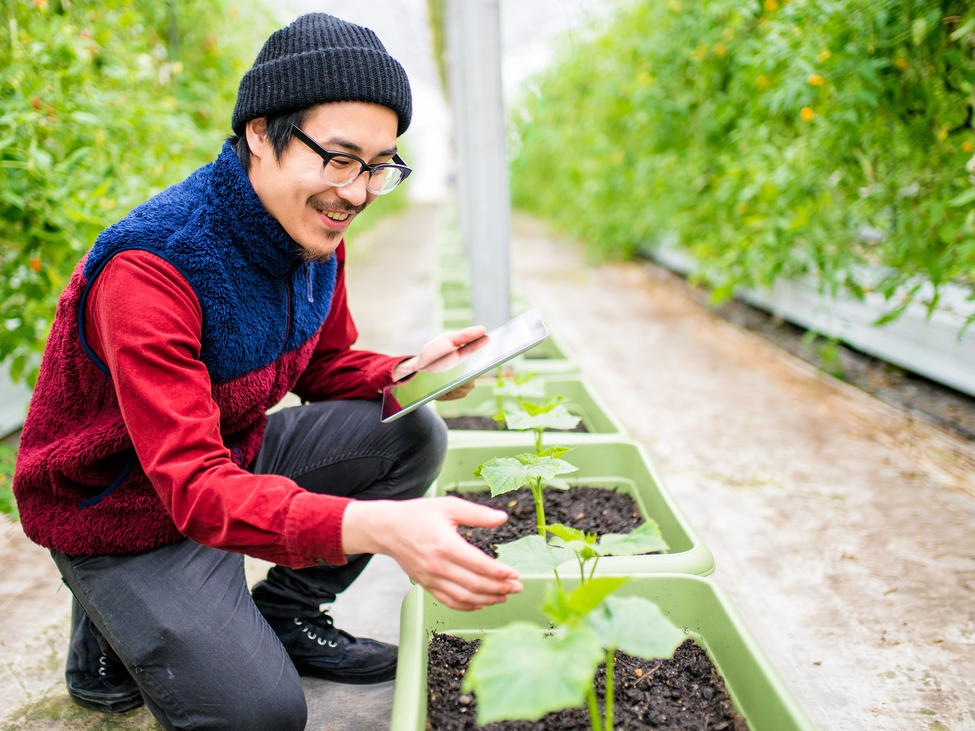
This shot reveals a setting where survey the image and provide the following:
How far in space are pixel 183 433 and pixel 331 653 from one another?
2.04 feet

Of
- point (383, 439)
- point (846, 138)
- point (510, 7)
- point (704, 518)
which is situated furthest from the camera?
point (510, 7)

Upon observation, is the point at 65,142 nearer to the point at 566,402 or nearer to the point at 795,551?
the point at 566,402

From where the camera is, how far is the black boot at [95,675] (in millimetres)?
1200

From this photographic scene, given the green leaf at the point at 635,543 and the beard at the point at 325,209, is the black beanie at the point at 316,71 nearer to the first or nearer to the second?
the beard at the point at 325,209

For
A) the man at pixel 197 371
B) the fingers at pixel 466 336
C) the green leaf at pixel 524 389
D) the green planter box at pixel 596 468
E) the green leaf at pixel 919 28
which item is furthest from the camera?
the green leaf at pixel 919 28

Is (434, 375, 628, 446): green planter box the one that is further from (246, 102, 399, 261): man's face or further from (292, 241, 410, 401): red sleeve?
(246, 102, 399, 261): man's face

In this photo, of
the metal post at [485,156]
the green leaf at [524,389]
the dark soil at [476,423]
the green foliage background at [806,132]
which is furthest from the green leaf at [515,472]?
the metal post at [485,156]

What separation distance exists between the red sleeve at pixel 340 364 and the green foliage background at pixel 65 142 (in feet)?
2.67

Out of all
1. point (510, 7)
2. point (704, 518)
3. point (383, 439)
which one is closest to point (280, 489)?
point (383, 439)

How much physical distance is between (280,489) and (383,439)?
53 centimetres

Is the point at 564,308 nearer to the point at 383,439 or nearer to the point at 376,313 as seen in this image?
the point at 376,313

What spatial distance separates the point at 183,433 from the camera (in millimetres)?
857

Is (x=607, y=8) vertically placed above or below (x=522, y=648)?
above

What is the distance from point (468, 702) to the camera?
0.94m
